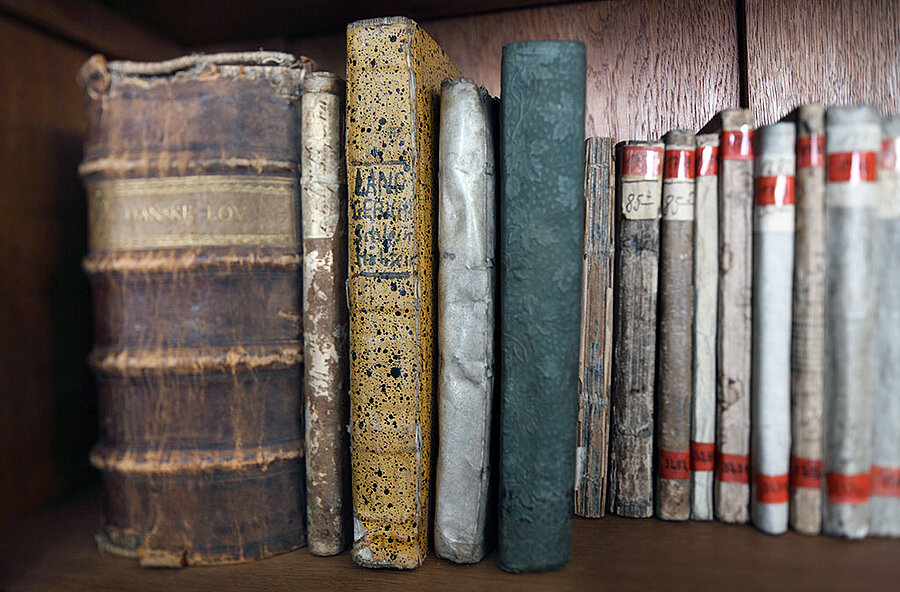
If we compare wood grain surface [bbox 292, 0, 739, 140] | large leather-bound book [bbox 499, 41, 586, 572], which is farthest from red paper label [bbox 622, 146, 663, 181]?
wood grain surface [bbox 292, 0, 739, 140]

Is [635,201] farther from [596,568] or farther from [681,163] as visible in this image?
[596,568]

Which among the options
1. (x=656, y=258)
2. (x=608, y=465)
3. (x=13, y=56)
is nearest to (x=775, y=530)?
(x=608, y=465)

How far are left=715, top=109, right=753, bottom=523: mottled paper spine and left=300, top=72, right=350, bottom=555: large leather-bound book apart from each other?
0.38 metres

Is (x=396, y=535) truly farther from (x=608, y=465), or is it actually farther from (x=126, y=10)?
(x=126, y=10)

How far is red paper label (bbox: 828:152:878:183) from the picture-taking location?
559 millimetres

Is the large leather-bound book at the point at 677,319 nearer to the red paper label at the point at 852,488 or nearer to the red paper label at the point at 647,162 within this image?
the red paper label at the point at 647,162

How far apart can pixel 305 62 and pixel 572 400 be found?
1.42 feet

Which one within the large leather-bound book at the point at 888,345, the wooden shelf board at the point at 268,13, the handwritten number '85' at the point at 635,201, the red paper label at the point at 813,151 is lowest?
the large leather-bound book at the point at 888,345

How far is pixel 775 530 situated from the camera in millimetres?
584

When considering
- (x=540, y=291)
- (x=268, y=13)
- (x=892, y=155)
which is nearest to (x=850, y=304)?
(x=892, y=155)

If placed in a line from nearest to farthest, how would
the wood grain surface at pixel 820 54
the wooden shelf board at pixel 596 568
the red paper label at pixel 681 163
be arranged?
the wooden shelf board at pixel 596 568 < the red paper label at pixel 681 163 < the wood grain surface at pixel 820 54

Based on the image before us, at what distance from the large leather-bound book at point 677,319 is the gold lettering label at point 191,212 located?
39 cm

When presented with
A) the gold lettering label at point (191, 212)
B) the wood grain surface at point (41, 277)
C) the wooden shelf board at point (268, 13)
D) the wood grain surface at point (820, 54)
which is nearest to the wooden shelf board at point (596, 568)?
the wood grain surface at point (41, 277)

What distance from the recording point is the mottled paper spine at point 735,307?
0.60 meters
